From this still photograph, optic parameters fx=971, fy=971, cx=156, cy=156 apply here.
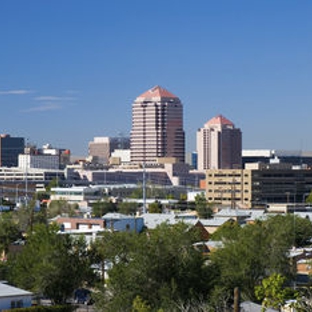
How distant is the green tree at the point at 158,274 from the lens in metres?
32.2

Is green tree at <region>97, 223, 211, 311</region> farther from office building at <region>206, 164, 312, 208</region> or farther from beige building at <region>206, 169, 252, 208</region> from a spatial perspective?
beige building at <region>206, 169, 252, 208</region>

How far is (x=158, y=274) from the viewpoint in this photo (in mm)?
33438

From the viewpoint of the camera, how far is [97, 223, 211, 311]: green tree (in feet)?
106

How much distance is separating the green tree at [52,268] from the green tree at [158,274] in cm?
251

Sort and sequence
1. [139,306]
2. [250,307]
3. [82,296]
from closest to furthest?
[139,306] → [250,307] → [82,296]

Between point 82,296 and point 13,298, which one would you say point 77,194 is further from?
point 13,298

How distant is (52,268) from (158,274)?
5.34 meters

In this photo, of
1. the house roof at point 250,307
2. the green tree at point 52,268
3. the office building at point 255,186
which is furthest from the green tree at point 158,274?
the office building at point 255,186

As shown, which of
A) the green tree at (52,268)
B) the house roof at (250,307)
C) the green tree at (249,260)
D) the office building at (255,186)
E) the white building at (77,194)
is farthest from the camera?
the white building at (77,194)

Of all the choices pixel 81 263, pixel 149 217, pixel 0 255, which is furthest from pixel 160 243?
pixel 149 217

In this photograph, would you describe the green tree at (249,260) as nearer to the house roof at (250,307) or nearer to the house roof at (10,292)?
the house roof at (250,307)

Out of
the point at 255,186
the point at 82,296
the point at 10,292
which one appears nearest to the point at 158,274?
the point at 10,292

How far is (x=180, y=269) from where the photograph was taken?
3381cm

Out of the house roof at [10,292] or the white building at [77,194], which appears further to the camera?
the white building at [77,194]
